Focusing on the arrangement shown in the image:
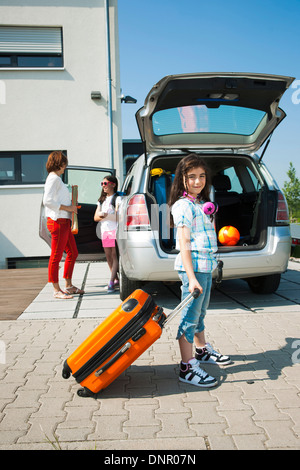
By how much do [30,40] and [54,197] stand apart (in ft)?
23.4

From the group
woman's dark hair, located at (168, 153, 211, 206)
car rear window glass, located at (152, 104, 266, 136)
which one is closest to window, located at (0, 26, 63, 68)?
car rear window glass, located at (152, 104, 266, 136)

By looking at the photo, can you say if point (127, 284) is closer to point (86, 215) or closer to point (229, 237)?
point (229, 237)

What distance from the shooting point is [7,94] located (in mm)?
10922

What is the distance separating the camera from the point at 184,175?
10.3 ft

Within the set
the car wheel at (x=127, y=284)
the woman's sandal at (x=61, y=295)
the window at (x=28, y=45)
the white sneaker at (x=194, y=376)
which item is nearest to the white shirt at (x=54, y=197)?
the woman's sandal at (x=61, y=295)

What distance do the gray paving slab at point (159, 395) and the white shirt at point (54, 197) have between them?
4.54 ft

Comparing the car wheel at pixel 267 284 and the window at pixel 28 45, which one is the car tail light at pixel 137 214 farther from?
the window at pixel 28 45

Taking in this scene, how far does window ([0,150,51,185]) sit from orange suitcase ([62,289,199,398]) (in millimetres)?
8686

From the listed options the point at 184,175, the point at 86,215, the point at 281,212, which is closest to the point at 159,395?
the point at 184,175

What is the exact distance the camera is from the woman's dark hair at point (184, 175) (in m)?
3.11

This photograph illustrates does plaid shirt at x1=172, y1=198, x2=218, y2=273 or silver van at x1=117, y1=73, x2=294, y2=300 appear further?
silver van at x1=117, y1=73, x2=294, y2=300

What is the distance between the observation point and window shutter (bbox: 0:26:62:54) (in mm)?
11023

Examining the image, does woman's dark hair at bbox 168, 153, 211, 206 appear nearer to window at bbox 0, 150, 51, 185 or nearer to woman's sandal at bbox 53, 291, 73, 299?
woman's sandal at bbox 53, 291, 73, 299

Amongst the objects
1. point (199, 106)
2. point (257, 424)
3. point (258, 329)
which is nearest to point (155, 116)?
point (199, 106)
